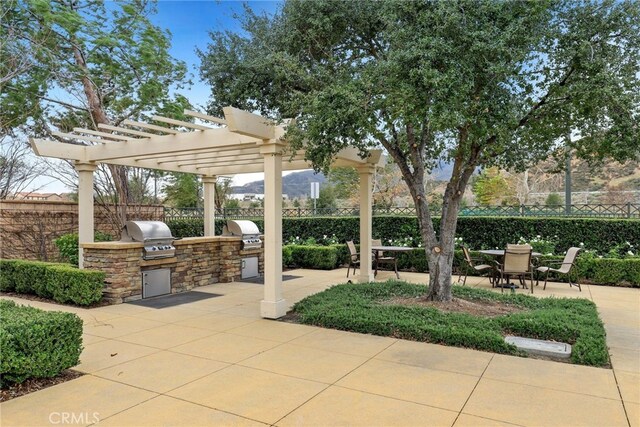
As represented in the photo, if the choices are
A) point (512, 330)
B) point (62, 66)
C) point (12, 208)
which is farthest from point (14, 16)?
point (512, 330)

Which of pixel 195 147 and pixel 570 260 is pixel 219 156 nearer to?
pixel 195 147

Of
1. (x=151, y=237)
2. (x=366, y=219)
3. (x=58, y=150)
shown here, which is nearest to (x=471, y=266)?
(x=366, y=219)

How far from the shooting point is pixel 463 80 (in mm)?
4816

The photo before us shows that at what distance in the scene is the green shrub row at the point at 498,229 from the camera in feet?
32.1

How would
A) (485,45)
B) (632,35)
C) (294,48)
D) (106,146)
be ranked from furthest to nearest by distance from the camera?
(106,146), (294,48), (632,35), (485,45)

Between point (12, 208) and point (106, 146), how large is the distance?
12.2 ft

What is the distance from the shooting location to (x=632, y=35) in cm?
512

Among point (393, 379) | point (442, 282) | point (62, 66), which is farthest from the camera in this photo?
point (62, 66)

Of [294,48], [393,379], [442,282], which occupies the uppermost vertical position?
[294,48]

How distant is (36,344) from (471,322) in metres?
4.47

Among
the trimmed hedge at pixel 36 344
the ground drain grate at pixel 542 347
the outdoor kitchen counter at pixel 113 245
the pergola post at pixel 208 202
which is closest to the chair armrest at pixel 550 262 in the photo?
the ground drain grate at pixel 542 347

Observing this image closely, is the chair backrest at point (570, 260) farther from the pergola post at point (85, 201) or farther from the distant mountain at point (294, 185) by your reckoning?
the distant mountain at point (294, 185)

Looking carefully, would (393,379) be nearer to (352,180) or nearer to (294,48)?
(294,48)

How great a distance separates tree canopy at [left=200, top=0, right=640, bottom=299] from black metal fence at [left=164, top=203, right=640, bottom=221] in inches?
207
